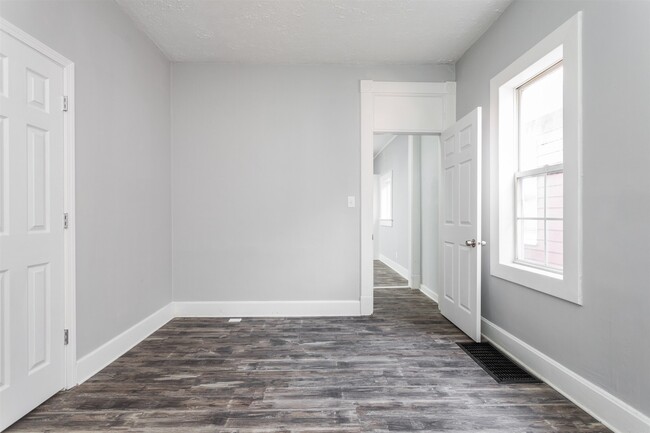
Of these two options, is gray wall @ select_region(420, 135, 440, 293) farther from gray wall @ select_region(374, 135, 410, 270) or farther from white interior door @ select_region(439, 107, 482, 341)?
white interior door @ select_region(439, 107, 482, 341)

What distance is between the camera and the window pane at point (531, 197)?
2.53 metres

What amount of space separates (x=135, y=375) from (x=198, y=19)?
2867mm

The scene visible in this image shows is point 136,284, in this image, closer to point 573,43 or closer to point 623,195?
point 623,195

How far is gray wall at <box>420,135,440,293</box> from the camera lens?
463 cm

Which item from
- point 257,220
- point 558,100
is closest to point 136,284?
point 257,220

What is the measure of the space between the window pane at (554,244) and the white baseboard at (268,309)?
1970 mm

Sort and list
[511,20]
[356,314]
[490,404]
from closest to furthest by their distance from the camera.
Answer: [490,404]
[511,20]
[356,314]

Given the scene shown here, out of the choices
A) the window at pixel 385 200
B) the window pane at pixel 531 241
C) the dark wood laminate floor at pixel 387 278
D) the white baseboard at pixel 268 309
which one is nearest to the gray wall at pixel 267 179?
the white baseboard at pixel 268 309

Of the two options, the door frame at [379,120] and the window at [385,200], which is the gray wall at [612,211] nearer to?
the door frame at [379,120]

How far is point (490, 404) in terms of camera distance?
6.52ft

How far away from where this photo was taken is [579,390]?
1979 millimetres

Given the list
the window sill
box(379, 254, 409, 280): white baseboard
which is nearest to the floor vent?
the window sill

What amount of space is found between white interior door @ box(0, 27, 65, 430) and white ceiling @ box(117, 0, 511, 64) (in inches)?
48.6

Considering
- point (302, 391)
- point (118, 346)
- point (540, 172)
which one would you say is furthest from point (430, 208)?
point (118, 346)
